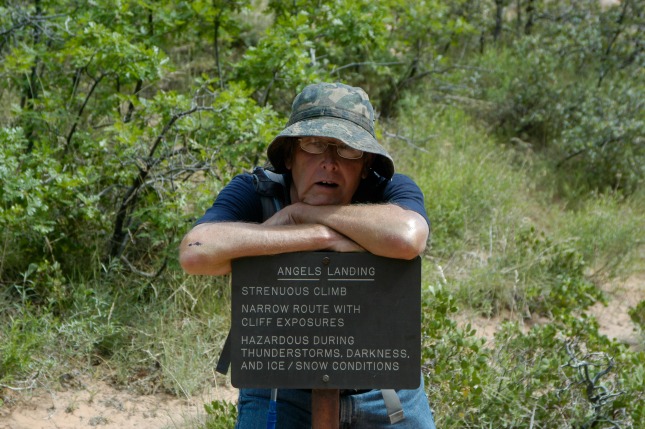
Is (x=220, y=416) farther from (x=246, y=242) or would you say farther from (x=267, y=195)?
(x=246, y=242)

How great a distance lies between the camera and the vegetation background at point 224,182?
416 cm

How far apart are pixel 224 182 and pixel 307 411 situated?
2264 mm

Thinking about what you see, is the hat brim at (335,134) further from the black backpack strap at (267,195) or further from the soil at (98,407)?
the soil at (98,407)

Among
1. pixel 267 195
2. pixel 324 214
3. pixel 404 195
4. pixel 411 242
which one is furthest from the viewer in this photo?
pixel 267 195

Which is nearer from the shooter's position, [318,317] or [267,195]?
[318,317]

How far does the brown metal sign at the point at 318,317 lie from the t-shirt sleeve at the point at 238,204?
0.29m

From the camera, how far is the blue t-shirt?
277 cm

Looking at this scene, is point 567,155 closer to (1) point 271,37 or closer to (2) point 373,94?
(2) point 373,94

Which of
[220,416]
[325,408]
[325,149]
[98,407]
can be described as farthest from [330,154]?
[98,407]

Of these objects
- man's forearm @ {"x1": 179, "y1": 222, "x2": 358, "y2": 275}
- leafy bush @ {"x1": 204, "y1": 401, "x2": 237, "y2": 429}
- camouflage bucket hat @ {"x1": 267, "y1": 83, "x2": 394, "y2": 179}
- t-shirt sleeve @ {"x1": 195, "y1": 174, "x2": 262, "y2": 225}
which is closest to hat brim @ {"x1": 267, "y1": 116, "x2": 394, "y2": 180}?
camouflage bucket hat @ {"x1": 267, "y1": 83, "x2": 394, "y2": 179}

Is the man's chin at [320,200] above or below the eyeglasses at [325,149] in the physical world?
below

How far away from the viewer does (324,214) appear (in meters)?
2.59

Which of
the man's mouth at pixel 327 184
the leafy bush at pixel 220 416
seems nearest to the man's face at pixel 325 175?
the man's mouth at pixel 327 184

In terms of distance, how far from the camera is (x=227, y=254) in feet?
A: 8.28
